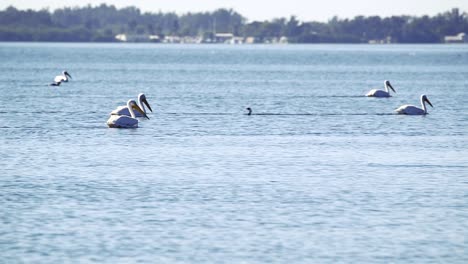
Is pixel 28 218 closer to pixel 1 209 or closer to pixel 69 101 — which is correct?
pixel 1 209

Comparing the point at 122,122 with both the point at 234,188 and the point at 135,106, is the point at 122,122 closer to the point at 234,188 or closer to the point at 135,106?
the point at 135,106

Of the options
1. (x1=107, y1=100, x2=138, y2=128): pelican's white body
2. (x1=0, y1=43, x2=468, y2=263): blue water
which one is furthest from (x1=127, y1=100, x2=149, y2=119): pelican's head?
(x1=107, y1=100, x2=138, y2=128): pelican's white body

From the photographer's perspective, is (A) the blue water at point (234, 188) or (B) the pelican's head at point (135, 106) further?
(B) the pelican's head at point (135, 106)

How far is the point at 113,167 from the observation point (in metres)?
27.7

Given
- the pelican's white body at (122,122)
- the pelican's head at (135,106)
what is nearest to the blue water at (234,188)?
the pelican's white body at (122,122)

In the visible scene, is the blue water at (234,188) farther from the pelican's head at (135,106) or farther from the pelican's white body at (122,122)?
the pelican's head at (135,106)

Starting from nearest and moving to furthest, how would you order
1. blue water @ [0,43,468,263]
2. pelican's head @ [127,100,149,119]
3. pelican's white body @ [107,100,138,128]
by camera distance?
1. blue water @ [0,43,468,263]
2. pelican's white body @ [107,100,138,128]
3. pelican's head @ [127,100,149,119]

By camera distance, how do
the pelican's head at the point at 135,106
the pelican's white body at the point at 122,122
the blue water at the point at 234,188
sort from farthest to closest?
the pelican's head at the point at 135,106, the pelican's white body at the point at 122,122, the blue water at the point at 234,188

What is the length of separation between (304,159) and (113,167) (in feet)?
16.4

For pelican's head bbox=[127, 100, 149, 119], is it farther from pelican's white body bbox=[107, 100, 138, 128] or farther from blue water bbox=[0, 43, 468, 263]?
pelican's white body bbox=[107, 100, 138, 128]

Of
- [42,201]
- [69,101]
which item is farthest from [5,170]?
[69,101]

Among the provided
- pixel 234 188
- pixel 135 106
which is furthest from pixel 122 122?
pixel 234 188

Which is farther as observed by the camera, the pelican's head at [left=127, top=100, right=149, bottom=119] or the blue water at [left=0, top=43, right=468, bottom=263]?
the pelican's head at [left=127, top=100, right=149, bottom=119]

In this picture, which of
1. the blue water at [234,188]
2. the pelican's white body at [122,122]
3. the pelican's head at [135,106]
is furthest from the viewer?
the pelican's head at [135,106]
